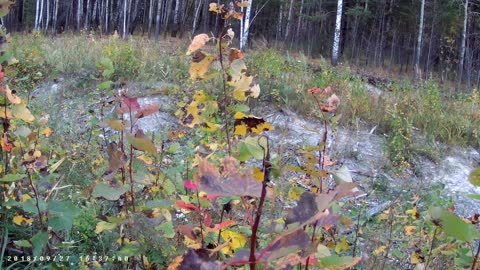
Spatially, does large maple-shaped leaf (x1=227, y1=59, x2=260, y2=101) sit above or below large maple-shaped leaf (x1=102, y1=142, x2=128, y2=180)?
above

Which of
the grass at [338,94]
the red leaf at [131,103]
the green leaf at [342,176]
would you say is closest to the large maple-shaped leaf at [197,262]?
the green leaf at [342,176]

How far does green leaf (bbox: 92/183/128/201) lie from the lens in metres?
0.98

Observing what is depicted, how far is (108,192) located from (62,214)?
35 cm

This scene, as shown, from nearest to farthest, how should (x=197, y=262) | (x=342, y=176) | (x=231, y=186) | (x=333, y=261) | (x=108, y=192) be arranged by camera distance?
(x=231, y=186), (x=197, y=262), (x=333, y=261), (x=342, y=176), (x=108, y=192)

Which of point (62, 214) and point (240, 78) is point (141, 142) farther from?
point (62, 214)

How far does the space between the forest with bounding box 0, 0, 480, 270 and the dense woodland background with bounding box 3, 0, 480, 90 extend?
345 inches

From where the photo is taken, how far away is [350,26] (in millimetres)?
26203

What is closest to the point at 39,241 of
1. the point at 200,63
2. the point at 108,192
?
the point at 108,192

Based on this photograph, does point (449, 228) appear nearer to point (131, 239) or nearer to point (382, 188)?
point (131, 239)

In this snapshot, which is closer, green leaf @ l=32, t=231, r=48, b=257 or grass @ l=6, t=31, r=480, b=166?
green leaf @ l=32, t=231, r=48, b=257

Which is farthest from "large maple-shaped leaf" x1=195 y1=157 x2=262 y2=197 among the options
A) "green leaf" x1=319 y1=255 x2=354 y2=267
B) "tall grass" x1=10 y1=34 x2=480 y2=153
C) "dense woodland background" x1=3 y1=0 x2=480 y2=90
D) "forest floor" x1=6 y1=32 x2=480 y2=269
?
"dense woodland background" x1=3 y1=0 x2=480 y2=90

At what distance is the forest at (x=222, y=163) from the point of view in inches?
31.7

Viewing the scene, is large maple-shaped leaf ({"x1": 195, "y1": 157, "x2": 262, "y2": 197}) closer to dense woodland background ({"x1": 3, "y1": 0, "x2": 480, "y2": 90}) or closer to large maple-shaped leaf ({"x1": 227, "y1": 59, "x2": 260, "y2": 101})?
large maple-shaped leaf ({"x1": 227, "y1": 59, "x2": 260, "y2": 101})

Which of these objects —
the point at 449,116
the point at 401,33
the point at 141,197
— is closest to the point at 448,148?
the point at 449,116
